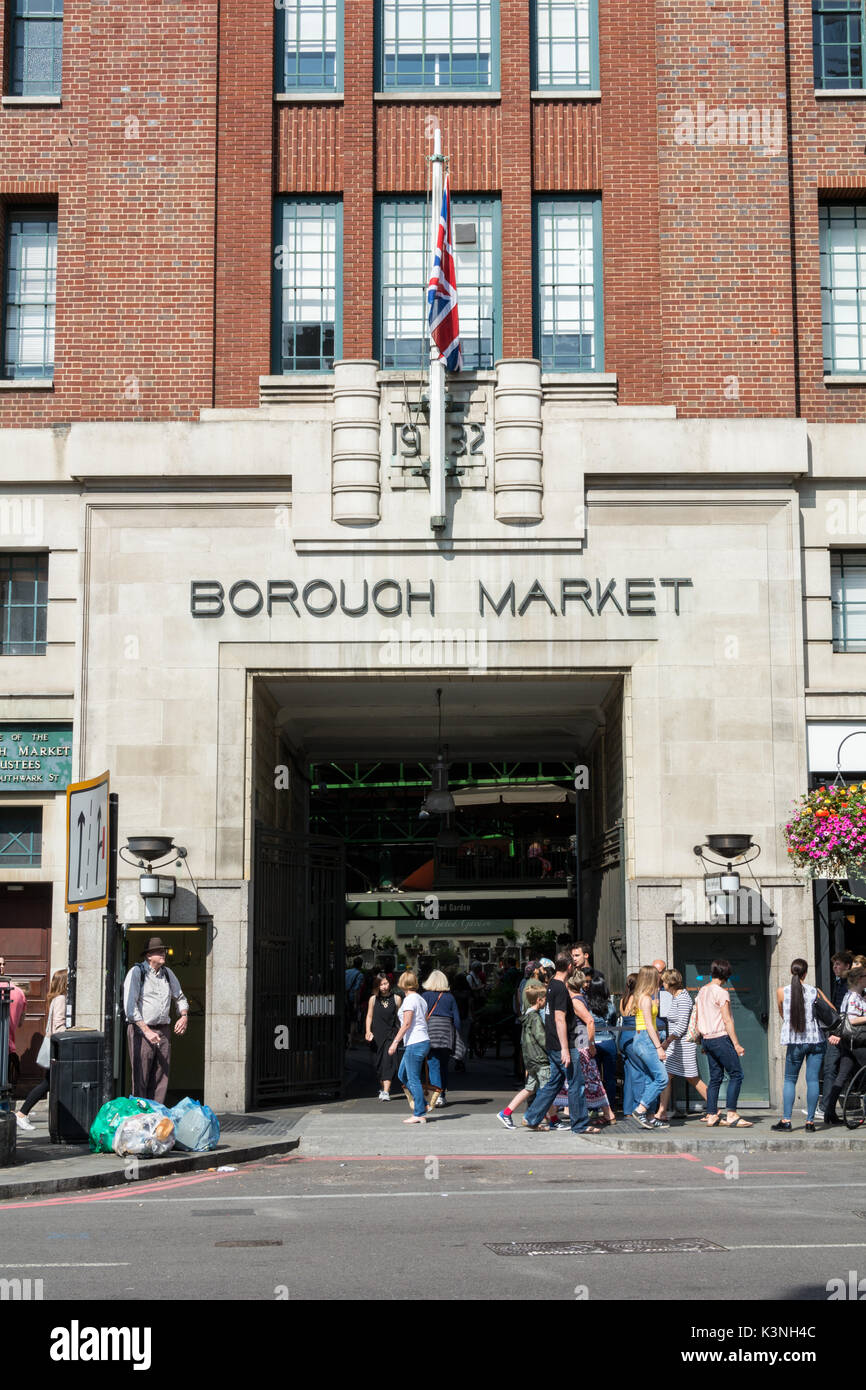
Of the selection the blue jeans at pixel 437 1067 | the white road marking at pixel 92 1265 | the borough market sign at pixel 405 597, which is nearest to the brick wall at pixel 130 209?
the borough market sign at pixel 405 597

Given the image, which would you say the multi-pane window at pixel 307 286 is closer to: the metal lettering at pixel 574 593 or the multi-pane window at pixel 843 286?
the metal lettering at pixel 574 593

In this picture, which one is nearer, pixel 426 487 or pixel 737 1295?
pixel 737 1295

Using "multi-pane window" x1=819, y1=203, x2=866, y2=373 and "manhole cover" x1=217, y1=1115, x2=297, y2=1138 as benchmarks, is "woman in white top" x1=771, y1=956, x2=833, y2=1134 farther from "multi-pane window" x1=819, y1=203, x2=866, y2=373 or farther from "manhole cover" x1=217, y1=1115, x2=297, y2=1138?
"multi-pane window" x1=819, y1=203, x2=866, y2=373

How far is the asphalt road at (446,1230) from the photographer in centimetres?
779

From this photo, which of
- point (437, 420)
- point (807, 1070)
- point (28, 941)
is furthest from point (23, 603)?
point (807, 1070)

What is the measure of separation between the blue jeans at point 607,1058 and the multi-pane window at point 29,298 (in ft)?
37.0

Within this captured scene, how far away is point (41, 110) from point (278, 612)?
7.77m

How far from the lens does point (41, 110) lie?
21344 mm

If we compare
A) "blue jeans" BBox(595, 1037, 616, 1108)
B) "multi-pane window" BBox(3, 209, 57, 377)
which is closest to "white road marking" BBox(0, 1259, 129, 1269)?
"blue jeans" BBox(595, 1037, 616, 1108)

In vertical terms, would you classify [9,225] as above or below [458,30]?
below
